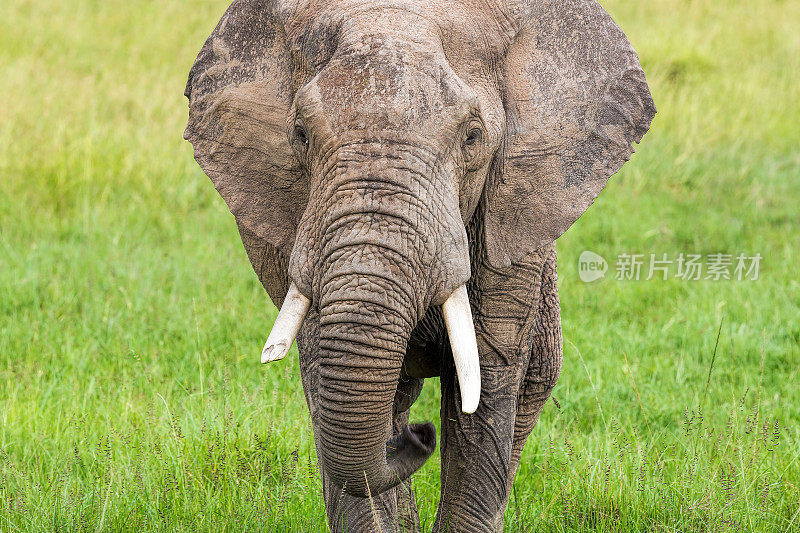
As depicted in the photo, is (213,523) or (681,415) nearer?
(213,523)

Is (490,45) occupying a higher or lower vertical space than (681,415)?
higher

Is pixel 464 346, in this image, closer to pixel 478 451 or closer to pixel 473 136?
pixel 473 136

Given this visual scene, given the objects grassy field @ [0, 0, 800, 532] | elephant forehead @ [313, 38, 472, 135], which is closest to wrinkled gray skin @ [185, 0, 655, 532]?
elephant forehead @ [313, 38, 472, 135]

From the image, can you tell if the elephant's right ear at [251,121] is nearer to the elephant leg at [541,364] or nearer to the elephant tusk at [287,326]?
the elephant tusk at [287,326]

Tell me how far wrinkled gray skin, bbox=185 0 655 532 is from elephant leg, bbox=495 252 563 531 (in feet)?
0.04

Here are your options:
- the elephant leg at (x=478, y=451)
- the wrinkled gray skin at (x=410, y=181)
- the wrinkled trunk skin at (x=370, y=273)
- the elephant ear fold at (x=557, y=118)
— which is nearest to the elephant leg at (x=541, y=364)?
the wrinkled gray skin at (x=410, y=181)

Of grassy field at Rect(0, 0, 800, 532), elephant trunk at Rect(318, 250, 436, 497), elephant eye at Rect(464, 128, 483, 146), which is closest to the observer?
elephant trunk at Rect(318, 250, 436, 497)

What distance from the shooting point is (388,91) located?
9.77ft

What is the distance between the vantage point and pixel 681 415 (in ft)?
18.4

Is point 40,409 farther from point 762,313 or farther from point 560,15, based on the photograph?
point 762,313

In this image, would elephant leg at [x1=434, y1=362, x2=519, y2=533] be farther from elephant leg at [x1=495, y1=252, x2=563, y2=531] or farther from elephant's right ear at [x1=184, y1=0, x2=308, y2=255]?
elephant's right ear at [x1=184, y1=0, x2=308, y2=255]

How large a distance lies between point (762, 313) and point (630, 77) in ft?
12.4

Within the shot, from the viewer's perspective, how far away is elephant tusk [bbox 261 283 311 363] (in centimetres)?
303

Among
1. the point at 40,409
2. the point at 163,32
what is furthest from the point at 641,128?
the point at 163,32
